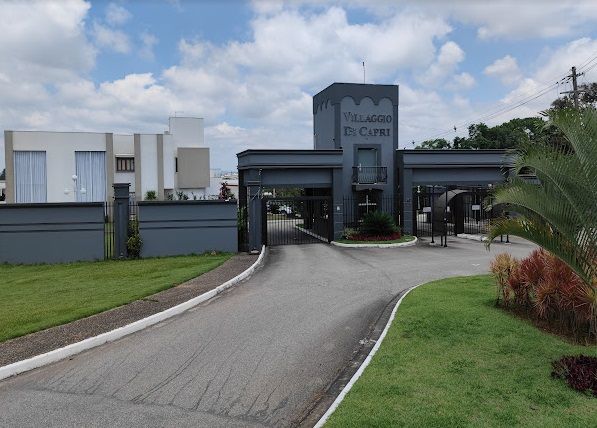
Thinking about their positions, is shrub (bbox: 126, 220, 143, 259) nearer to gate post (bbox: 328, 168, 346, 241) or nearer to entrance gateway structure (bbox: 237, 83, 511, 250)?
entrance gateway structure (bbox: 237, 83, 511, 250)

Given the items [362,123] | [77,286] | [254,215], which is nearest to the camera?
[77,286]

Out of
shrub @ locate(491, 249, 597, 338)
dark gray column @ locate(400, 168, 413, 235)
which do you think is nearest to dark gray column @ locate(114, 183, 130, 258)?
dark gray column @ locate(400, 168, 413, 235)

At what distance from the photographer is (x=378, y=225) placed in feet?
77.6

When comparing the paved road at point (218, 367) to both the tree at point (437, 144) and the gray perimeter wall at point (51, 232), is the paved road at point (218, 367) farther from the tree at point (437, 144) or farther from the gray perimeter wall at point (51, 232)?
the tree at point (437, 144)

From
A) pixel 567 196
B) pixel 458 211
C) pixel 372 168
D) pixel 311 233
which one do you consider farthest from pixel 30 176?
pixel 567 196

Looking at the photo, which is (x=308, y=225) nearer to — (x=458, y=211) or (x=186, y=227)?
(x=458, y=211)

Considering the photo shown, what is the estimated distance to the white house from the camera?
143 feet

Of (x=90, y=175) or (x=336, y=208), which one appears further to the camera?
(x=90, y=175)

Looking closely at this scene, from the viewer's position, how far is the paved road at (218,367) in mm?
5672

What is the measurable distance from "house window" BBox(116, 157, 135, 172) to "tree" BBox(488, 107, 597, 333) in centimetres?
4411

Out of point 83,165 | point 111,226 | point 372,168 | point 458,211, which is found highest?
point 83,165

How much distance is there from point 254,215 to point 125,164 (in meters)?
29.7

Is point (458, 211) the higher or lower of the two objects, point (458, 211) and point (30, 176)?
the lower

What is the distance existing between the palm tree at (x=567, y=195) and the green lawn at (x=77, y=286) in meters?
8.13
